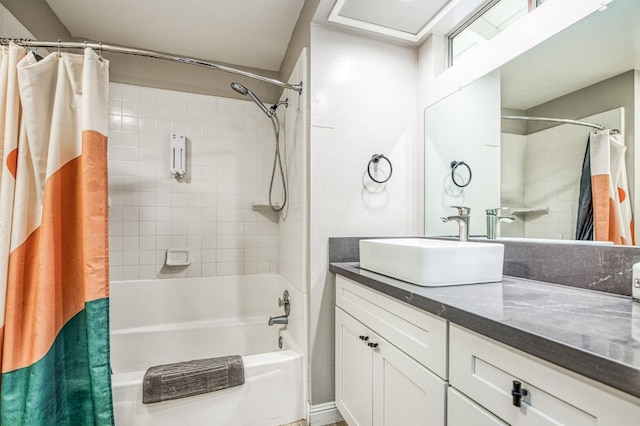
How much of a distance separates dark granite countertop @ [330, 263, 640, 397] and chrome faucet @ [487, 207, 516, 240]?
1.09 ft

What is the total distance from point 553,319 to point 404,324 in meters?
0.44

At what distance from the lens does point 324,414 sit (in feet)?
5.23

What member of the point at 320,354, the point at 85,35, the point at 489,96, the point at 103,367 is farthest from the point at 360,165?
the point at 85,35

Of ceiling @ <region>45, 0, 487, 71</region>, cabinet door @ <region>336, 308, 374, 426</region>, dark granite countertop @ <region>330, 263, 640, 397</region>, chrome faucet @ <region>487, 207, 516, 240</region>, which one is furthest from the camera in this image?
ceiling @ <region>45, 0, 487, 71</region>

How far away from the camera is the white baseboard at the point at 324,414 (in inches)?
62.1

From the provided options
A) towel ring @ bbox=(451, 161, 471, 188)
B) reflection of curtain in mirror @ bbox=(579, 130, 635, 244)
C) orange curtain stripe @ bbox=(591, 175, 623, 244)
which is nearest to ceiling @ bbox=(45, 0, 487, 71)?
towel ring @ bbox=(451, 161, 471, 188)

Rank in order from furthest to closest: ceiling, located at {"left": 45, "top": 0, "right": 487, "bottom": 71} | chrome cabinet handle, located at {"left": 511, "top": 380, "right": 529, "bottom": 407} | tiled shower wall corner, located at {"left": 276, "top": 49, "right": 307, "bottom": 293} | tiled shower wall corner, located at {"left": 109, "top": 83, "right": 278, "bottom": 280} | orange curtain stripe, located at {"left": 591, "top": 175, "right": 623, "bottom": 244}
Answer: tiled shower wall corner, located at {"left": 109, "top": 83, "right": 278, "bottom": 280} < tiled shower wall corner, located at {"left": 276, "top": 49, "right": 307, "bottom": 293} < ceiling, located at {"left": 45, "top": 0, "right": 487, "bottom": 71} < orange curtain stripe, located at {"left": 591, "top": 175, "right": 623, "bottom": 244} < chrome cabinet handle, located at {"left": 511, "top": 380, "right": 529, "bottom": 407}

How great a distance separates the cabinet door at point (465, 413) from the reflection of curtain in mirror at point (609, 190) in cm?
72

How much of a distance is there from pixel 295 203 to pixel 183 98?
133 centimetres

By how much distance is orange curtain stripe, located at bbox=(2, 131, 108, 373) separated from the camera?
1159mm

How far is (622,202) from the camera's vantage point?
37.0 inches

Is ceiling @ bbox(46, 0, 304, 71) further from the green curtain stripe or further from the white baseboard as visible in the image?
the white baseboard

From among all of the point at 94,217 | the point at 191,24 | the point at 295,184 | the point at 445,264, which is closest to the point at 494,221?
the point at 445,264

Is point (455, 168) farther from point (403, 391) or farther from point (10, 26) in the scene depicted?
point (10, 26)
